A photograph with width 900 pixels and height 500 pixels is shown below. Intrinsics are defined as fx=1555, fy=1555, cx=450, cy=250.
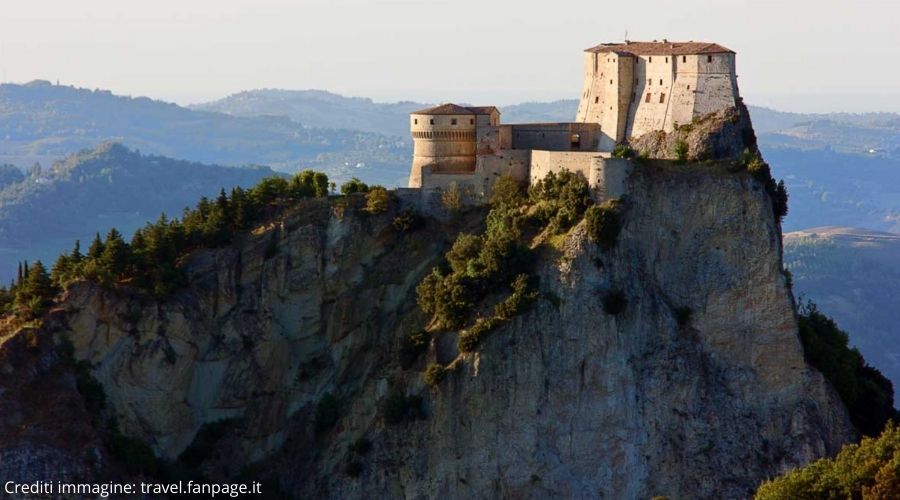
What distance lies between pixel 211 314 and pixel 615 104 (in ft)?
69.9

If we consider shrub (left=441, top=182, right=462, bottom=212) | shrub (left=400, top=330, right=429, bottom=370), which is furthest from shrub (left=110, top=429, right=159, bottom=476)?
shrub (left=441, top=182, right=462, bottom=212)

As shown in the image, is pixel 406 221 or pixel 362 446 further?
pixel 406 221

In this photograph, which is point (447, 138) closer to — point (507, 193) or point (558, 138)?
point (507, 193)

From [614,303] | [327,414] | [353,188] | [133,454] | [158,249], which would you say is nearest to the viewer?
[133,454]

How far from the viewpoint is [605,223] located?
217 ft

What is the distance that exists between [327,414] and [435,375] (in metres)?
6.38

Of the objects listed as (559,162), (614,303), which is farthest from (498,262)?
(559,162)

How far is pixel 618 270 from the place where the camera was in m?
66.6

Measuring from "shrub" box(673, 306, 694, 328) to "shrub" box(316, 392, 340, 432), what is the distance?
51.6 ft

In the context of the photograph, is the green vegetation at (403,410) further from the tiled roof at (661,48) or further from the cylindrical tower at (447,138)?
the tiled roof at (661,48)

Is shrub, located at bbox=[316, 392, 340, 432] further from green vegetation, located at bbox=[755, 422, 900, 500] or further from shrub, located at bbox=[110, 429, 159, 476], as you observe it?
green vegetation, located at bbox=[755, 422, 900, 500]

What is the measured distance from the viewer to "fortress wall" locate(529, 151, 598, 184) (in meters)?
68.6

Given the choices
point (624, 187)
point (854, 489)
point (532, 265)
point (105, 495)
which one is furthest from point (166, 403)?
point (854, 489)

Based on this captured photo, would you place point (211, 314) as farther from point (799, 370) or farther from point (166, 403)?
point (799, 370)
